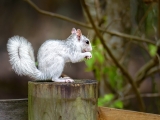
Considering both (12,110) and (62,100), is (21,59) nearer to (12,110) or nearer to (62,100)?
(12,110)

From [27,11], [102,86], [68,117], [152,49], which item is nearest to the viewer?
[68,117]

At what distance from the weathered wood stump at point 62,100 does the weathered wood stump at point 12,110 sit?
220 millimetres

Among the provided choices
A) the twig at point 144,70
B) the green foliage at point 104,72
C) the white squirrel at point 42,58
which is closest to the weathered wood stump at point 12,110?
the white squirrel at point 42,58

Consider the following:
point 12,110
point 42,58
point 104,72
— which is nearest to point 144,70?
point 104,72

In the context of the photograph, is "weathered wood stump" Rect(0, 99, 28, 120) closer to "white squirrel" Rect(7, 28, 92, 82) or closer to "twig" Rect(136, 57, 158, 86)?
"white squirrel" Rect(7, 28, 92, 82)

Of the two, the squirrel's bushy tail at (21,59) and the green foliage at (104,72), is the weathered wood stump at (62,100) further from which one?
the green foliage at (104,72)

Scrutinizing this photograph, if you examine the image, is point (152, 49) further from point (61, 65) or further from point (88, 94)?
point (88, 94)

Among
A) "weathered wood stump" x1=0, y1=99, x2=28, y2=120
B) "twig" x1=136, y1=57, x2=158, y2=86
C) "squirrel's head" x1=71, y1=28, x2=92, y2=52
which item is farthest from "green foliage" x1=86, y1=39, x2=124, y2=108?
"weathered wood stump" x1=0, y1=99, x2=28, y2=120

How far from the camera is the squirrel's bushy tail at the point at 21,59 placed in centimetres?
166

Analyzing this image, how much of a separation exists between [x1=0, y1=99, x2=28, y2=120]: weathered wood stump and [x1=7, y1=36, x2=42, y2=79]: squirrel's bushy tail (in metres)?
0.14

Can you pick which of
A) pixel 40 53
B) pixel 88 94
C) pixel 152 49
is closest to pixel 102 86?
pixel 152 49

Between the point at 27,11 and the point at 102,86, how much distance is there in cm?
300

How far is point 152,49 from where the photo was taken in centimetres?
383

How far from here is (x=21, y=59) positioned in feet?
5.50
